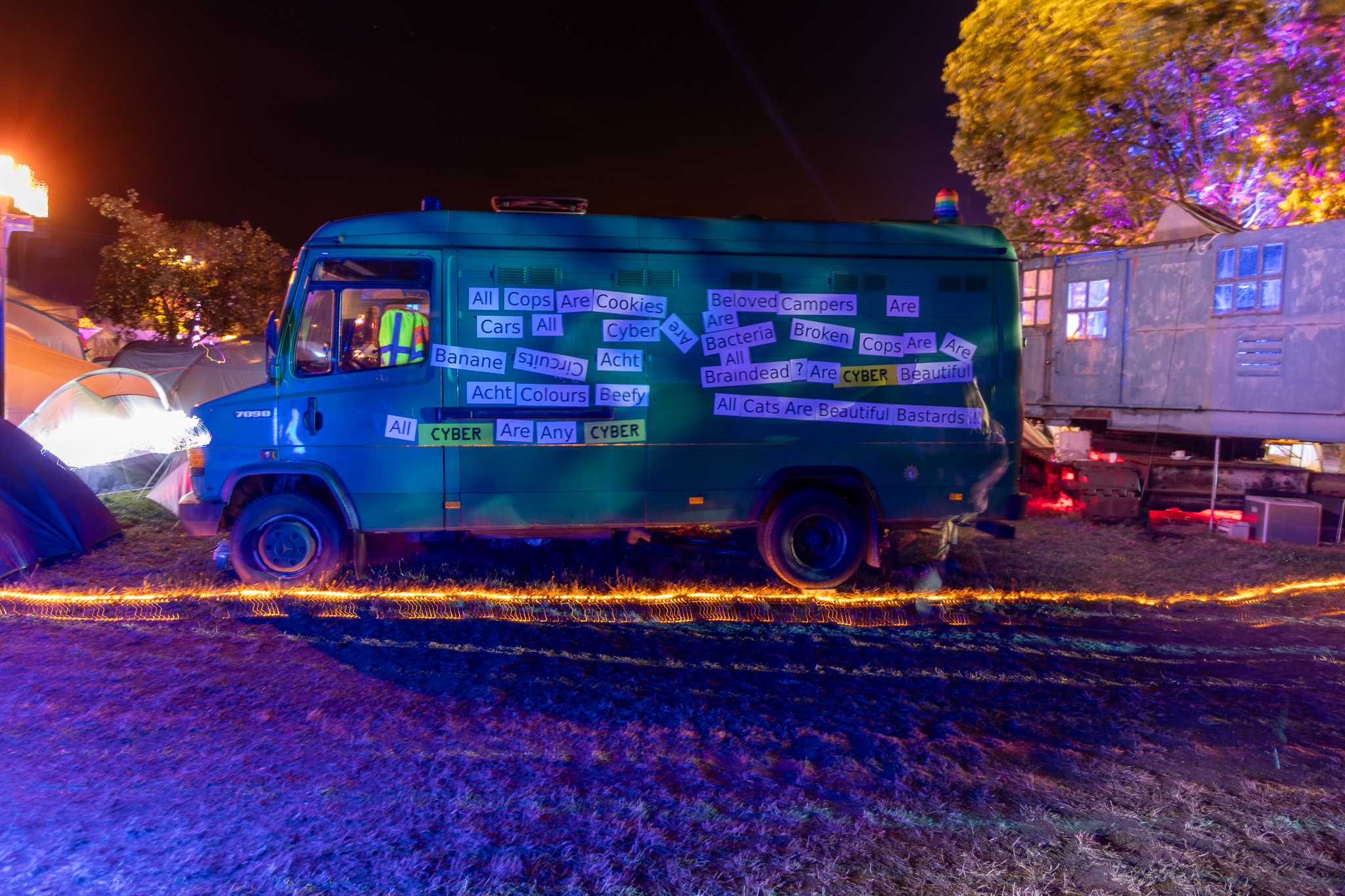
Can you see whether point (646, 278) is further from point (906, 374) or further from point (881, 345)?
point (906, 374)

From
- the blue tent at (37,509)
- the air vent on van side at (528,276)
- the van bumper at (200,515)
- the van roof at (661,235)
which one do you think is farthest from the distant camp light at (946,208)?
the blue tent at (37,509)

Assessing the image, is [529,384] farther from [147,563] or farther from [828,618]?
[147,563]

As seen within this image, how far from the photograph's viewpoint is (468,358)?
607cm

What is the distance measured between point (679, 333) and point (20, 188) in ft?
35.4

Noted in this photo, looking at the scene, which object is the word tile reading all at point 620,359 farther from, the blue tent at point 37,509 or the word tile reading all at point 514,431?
the blue tent at point 37,509

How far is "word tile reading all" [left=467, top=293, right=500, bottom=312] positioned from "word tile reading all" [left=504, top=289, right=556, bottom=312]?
9 cm

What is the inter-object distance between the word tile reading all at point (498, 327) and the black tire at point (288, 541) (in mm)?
2045

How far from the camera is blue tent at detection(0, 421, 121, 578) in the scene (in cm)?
689

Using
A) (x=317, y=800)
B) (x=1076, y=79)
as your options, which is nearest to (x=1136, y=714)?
(x=317, y=800)

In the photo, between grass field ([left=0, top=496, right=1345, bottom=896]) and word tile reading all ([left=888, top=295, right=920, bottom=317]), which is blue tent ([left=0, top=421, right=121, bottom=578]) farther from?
word tile reading all ([left=888, top=295, right=920, bottom=317])

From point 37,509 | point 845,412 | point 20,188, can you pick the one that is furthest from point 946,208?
point 20,188

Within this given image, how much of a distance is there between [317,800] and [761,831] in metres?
1.90

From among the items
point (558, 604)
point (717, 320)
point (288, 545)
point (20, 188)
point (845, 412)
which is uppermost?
point (20, 188)

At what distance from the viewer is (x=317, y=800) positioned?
3184mm
